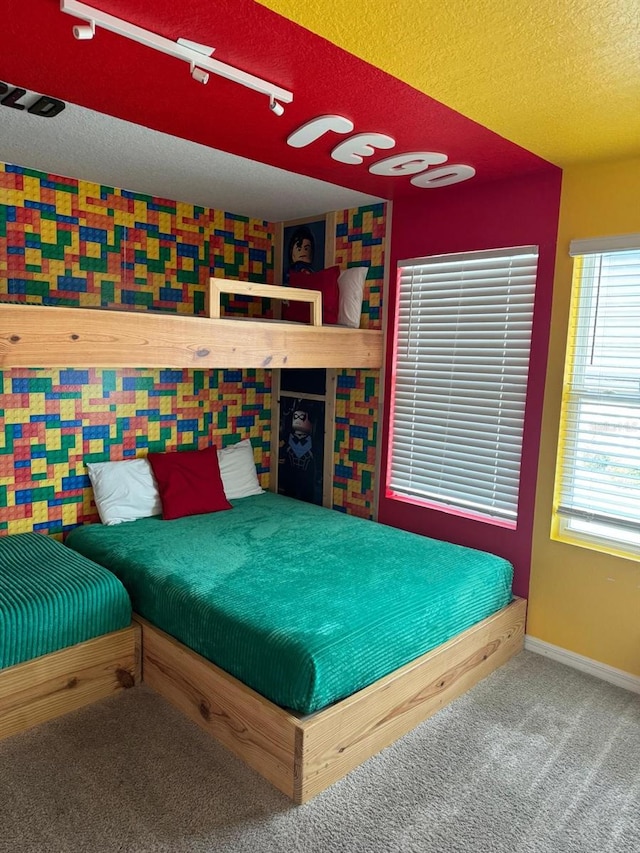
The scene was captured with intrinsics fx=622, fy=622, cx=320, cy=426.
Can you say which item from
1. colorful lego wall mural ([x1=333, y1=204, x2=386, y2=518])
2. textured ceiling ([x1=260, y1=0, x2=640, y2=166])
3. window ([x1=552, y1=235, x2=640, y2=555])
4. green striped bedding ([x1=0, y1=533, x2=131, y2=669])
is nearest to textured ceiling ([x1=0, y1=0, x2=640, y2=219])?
textured ceiling ([x1=260, y1=0, x2=640, y2=166])

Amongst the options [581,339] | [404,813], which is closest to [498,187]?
[581,339]

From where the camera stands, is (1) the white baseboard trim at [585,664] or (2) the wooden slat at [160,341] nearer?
(2) the wooden slat at [160,341]

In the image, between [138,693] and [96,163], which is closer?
[138,693]

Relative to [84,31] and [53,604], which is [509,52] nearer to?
[84,31]

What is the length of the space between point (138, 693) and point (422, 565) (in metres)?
1.35

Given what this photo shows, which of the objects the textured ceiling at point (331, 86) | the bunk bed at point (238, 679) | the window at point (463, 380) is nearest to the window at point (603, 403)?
the window at point (463, 380)

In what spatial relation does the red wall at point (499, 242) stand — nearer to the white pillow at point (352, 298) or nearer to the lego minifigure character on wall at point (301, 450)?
the white pillow at point (352, 298)

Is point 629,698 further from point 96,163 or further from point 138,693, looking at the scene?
point 96,163

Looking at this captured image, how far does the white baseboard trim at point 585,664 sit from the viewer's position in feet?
9.13

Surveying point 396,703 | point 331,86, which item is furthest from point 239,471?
point 331,86

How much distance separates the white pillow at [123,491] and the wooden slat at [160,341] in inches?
38.3

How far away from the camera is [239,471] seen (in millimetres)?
4062

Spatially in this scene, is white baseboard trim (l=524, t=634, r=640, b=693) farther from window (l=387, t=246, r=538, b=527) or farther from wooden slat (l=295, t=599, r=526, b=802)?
window (l=387, t=246, r=538, b=527)

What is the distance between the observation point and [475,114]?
87.5 inches
